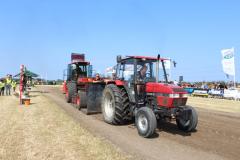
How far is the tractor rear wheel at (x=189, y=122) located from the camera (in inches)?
325

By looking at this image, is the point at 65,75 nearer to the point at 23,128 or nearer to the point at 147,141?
the point at 23,128

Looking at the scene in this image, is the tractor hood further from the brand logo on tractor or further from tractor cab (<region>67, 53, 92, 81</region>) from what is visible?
the brand logo on tractor

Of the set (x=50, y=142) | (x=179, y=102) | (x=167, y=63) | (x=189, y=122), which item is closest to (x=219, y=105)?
(x=167, y=63)

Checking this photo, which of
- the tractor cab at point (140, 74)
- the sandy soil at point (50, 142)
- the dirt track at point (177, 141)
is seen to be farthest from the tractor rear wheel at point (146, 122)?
the sandy soil at point (50, 142)

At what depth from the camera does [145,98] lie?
28.1 ft

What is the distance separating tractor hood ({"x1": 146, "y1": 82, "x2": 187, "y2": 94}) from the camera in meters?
7.76

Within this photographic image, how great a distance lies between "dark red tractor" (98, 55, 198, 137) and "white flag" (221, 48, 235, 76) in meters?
16.4

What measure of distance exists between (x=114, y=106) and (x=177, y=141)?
8.05 feet

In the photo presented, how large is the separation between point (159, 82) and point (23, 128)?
407cm

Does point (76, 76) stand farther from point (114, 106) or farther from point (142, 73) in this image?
point (142, 73)

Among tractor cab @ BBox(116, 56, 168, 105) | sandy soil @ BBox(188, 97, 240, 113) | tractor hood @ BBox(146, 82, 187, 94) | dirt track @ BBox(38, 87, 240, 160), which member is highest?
tractor cab @ BBox(116, 56, 168, 105)

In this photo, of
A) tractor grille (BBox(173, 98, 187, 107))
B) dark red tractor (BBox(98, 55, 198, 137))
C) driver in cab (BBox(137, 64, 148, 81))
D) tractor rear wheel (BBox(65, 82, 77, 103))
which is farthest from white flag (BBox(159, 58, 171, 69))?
tractor rear wheel (BBox(65, 82, 77, 103))

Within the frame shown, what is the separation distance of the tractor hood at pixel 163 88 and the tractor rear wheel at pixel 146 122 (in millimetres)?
624

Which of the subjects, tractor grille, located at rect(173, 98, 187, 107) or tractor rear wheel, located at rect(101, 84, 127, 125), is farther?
tractor rear wheel, located at rect(101, 84, 127, 125)
